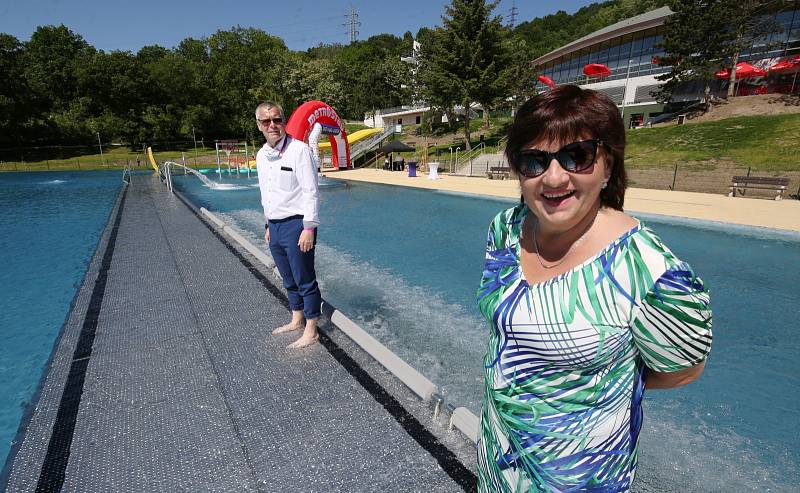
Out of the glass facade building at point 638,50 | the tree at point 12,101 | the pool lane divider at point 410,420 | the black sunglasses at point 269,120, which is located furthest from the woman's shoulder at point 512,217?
Answer: the tree at point 12,101

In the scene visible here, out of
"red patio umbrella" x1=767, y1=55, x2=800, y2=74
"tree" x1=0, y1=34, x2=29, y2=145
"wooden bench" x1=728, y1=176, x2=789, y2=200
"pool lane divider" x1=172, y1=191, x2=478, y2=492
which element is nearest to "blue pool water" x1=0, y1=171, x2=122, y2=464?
"pool lane divider" x1=172, y1=191, x2=478, y2=492

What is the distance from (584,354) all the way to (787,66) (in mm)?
36570

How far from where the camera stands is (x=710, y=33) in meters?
23.9

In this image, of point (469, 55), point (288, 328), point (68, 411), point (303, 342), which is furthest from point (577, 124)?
point (469, 55)

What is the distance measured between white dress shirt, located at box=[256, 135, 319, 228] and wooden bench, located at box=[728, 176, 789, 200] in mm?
15738

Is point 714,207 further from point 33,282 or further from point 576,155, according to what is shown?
point 33,282

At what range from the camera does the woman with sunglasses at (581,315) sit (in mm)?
882

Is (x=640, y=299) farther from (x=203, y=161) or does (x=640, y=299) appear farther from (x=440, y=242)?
(x=203, y=161)

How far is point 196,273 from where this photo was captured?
515 cm

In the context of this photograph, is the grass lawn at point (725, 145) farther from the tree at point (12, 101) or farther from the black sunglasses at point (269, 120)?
the tree at point (12, 101)

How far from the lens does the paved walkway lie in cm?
205

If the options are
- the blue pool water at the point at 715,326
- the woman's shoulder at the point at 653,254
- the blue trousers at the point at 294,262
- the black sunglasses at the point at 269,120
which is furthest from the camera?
the blue trousers at the point at 294,262

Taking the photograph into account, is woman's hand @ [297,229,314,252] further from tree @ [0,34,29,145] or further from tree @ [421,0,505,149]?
tree @ [0,34,29,145]

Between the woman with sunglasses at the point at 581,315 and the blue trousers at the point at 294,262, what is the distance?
2287 millimetres
